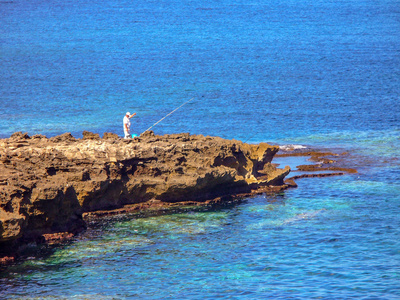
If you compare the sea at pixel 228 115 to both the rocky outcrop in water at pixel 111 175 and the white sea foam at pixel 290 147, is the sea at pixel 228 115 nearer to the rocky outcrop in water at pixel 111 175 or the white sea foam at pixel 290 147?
the white sea foam at pixel 290 147

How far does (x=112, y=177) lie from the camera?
27.3 m

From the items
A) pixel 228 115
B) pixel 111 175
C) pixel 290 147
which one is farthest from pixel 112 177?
pixel 228 115

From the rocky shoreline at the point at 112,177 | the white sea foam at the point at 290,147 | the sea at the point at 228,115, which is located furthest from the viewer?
the white sea foam at the point at 290,147

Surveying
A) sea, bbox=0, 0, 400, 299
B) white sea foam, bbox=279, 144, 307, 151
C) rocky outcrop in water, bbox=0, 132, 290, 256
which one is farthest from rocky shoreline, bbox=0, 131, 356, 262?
white sea foam, bbox=279, 144, 307, 151

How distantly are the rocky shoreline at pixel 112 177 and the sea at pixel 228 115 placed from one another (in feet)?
3.88

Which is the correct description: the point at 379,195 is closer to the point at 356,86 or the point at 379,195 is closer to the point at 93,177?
the point at 93,177

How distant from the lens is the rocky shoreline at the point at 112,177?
75.8 ft

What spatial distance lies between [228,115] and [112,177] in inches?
1328

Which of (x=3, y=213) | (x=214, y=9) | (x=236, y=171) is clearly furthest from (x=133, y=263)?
(x=214, y=9)

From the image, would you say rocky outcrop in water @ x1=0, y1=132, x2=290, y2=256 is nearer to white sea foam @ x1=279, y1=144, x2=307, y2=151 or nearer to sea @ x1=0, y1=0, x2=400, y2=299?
sea @ x1=0, y1=0, x2=400, y2=299

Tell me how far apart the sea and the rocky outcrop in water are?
Answer: 1.29m

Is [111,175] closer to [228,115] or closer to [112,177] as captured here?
[112,177]

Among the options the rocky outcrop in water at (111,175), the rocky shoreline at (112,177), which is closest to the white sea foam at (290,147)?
the rocky shoreline at (112,177)

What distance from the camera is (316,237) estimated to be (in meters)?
24.8
